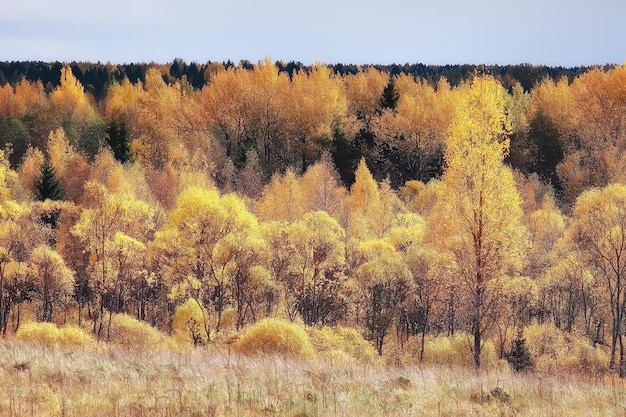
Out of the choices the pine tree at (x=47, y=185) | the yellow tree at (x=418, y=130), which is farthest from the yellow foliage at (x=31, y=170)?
the yellow tree at (x=418, y=130)

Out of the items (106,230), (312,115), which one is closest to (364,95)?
(312,115)

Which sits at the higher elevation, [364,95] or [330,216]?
[364,95]

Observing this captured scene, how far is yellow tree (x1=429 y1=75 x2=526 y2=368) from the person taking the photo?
2439cm

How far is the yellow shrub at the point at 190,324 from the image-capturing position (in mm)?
41156

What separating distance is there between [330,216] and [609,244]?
27733mm

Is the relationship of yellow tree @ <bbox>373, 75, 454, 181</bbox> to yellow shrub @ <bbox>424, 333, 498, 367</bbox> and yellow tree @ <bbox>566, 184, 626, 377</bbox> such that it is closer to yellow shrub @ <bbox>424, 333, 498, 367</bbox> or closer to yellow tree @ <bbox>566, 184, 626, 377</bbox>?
yellow tree @ <bbox>566, 184, 626, 377</bbox>

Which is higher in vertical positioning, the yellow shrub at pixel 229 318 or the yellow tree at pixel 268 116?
the yellow tree at pixel 268 116

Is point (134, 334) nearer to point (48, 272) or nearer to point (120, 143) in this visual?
point (48, 272)

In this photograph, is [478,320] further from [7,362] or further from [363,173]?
[363,173]

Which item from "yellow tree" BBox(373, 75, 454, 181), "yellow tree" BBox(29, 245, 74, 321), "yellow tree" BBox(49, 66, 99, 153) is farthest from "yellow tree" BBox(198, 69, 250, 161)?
"yellow tree" BBox(29, 245, 74, 321)

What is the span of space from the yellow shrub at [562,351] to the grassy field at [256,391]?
2722 centimetres

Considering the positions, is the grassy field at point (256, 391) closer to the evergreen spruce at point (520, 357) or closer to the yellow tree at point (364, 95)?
the evergreen spruce at point (520, 357)

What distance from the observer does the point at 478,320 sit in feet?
80.4

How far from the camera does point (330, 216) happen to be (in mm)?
62125
